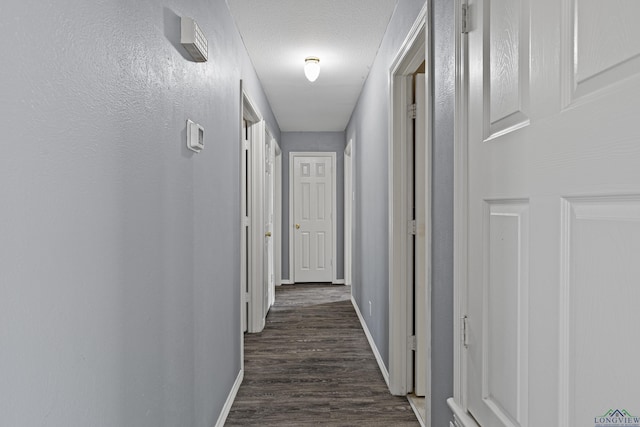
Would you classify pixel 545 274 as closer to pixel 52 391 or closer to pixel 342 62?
pixel 52 391

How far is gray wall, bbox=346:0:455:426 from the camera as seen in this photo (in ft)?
5.52

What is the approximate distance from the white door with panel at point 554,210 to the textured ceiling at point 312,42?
1.79 meters

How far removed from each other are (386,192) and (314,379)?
4.57 feet

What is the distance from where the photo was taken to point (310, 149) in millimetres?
6887

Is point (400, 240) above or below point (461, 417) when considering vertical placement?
above

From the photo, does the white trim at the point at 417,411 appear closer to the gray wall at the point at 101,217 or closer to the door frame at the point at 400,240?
the door frame at the point at 400,240

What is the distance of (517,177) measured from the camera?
0.96 metres

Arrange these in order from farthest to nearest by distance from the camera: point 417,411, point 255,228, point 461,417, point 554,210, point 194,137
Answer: point 255,228, point 417,411, point 194,137, point 461,417, point 554,210

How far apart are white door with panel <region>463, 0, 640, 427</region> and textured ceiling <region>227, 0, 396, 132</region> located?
1.79 meters

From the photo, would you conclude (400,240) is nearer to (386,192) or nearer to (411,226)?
(411,226)

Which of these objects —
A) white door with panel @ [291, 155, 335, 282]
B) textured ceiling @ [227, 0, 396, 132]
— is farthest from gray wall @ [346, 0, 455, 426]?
white door with panel @ [291, 155, 335, 282]

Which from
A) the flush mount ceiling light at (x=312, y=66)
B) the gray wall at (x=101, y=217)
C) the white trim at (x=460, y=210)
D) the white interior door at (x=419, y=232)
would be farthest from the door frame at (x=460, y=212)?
the flush mount ceiling light at (x=312, y=66)

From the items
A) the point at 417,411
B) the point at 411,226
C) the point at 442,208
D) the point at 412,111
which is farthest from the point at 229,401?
the point at 412,111

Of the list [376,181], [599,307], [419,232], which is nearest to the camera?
[599,307]
